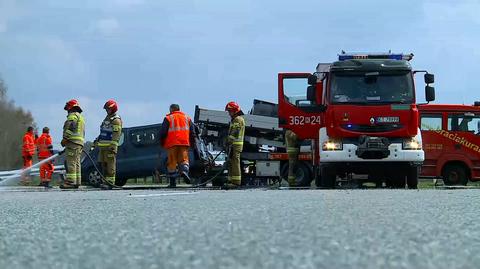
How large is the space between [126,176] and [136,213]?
15.1 meters

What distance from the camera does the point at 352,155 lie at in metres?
12.7

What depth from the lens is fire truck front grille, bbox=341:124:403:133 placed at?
12.7m

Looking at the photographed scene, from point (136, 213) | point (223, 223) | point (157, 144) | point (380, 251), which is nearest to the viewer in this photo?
Answer: point (380, 251)

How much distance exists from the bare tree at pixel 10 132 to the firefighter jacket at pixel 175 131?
31.6m

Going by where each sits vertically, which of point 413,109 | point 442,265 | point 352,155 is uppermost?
point 413,109

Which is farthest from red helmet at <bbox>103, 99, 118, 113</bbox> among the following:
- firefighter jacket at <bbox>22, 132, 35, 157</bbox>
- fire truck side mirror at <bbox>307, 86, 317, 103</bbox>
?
→ firefighter jacket at <bbox>22, 132, 35, 157</bbox>

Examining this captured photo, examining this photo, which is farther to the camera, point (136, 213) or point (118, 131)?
point (118, 131)

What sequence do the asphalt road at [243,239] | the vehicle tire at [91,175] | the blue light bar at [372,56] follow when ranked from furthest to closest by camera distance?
the vehicle tire at [91,175] → the blue light bar at [372,56] → the asphalt road at [243,239]

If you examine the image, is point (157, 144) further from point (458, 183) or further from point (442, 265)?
point (442, 265)

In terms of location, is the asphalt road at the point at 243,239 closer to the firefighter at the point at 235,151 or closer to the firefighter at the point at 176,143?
the firefighter at the point at 176,143

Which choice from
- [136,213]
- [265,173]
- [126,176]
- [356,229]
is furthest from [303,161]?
[356,229]

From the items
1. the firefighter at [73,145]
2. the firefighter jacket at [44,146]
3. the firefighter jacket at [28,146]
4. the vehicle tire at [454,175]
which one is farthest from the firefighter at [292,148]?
the firefighter jacket at [28,146]

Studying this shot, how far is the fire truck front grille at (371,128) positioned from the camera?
498 inches

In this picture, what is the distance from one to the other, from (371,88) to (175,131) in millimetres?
4007
